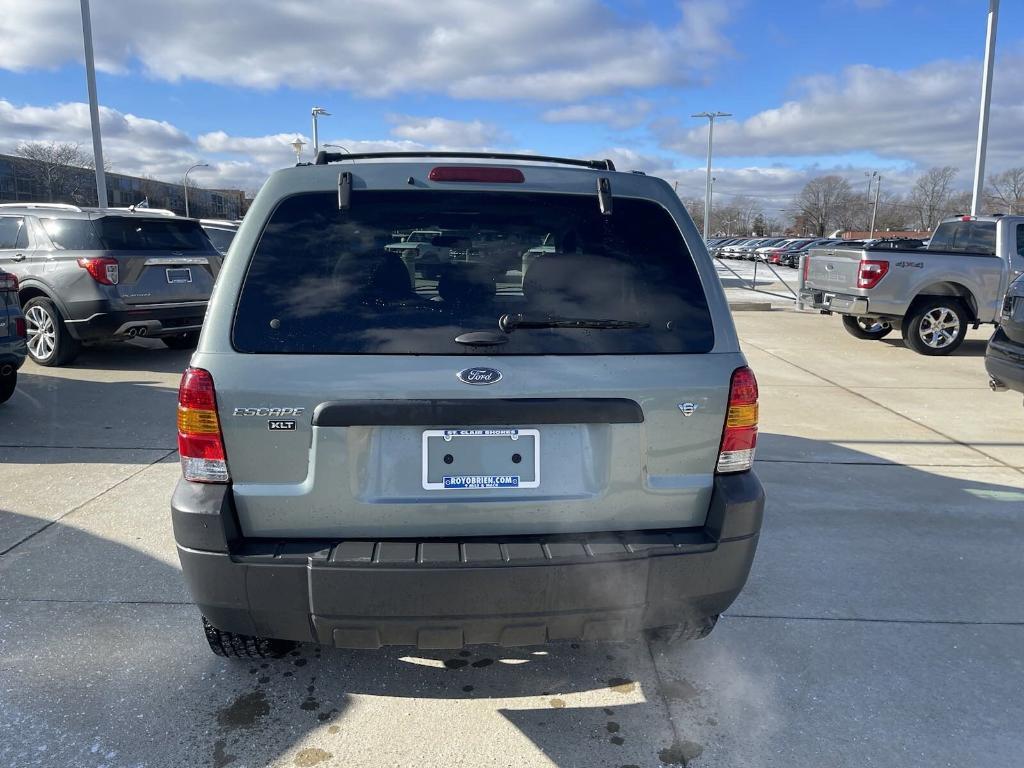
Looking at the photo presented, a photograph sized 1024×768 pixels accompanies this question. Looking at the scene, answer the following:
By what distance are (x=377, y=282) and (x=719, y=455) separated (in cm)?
125

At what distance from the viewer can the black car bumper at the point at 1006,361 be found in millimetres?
6219

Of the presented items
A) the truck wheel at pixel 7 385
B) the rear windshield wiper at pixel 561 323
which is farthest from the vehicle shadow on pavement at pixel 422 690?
the truck wheel at pixel 7 385

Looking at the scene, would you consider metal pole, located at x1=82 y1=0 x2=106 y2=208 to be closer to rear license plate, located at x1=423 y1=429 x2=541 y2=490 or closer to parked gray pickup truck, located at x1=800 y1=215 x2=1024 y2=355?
parked gray pickup truck, located at x1=800 y1=215 x2=1024 y2=355

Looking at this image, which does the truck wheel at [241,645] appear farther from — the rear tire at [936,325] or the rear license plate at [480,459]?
the rear tire at [936,325]

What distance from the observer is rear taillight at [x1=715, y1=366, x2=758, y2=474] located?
2520 mm

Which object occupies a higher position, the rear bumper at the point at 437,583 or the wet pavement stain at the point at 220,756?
the rear bumper at the point at 437,583

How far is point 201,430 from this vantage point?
7.82ft

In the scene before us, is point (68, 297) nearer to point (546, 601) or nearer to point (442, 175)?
point (442, 175)

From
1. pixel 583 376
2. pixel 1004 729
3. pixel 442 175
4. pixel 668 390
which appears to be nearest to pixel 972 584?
pixel 1004 729

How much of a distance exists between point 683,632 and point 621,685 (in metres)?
0.31

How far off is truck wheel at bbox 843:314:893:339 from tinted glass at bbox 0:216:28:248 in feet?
39.4

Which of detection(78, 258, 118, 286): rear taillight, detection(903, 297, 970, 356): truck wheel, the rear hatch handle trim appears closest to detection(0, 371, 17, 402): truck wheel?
detection(78, 258, 118, 286): rear taillight

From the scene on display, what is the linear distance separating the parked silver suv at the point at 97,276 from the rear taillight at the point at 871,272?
870cm

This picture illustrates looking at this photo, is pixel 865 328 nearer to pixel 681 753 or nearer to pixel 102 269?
pixel 102 269
